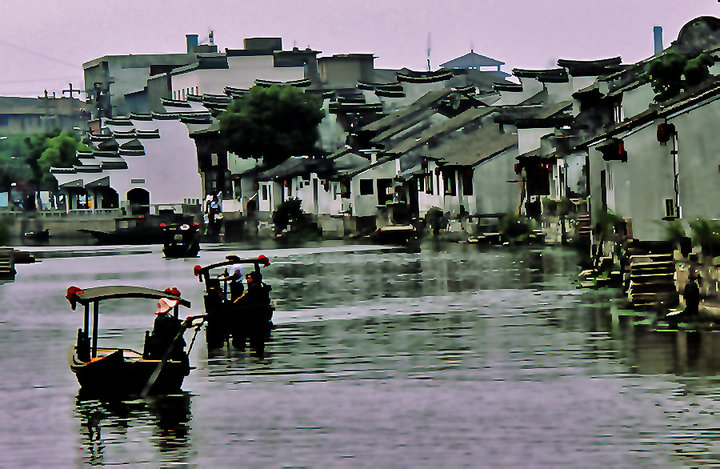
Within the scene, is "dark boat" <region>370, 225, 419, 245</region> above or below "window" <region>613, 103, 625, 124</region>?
below

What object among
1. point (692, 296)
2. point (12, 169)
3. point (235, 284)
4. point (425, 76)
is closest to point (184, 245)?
point (235, 284)

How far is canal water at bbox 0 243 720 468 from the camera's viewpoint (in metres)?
18.0

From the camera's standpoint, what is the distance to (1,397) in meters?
24.4

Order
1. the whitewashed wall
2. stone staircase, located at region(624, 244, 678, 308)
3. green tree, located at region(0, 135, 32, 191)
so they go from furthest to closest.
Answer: green tree, located at region(0, 135, 32, 191), the whitewashed wall, stone staircase, located at region(624, 244, 678, 308)

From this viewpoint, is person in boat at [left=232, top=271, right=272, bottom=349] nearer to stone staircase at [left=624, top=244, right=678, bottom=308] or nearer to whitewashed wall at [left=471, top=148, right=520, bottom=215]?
stone staircase at [left=624, top=244, right=678, bottom=308]

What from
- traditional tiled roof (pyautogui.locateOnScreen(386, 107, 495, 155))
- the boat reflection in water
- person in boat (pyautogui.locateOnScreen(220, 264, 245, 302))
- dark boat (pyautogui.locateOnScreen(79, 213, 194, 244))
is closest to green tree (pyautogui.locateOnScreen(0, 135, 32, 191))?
dark boat (pyautogui.locateOnScreen(79, 213, 194, 244))

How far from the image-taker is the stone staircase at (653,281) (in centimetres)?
3328

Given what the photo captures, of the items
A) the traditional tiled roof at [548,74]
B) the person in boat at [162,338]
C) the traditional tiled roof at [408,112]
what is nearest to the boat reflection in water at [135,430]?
the person in boat at [162,338]

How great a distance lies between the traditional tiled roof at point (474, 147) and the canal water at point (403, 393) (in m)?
41.1

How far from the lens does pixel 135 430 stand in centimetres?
2044

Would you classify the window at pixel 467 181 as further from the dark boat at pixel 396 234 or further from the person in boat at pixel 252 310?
the person in boat at pixel 252 310

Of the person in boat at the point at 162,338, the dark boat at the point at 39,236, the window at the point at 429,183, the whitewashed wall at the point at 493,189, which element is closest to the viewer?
the person in boat at the point at 162,338

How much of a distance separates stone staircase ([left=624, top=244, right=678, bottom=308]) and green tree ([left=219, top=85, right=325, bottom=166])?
8325cm

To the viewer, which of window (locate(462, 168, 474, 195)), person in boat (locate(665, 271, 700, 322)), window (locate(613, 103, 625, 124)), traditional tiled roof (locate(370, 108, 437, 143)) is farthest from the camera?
traditional tiled roof (locate(370, 108, 437, 143))
